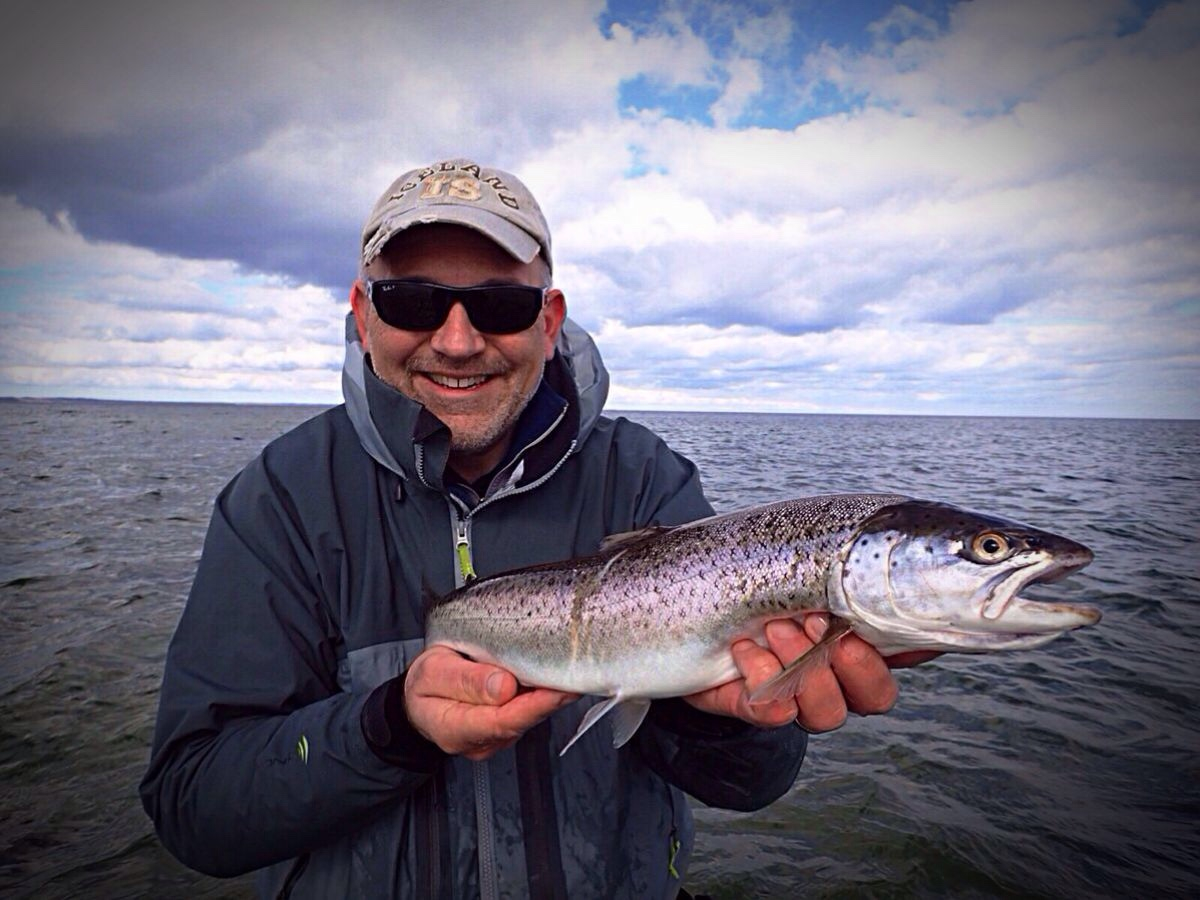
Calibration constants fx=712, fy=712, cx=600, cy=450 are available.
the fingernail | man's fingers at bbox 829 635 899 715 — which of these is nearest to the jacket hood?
the fingernail

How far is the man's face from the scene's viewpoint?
2967 mm

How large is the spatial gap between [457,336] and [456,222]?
0.47 m

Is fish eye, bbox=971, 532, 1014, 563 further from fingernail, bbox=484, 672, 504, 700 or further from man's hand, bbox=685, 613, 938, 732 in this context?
fingernail, bbox=484, 672, 504, 700

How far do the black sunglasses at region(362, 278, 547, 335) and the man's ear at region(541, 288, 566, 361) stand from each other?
1.29 ft

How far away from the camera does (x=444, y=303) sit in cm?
296

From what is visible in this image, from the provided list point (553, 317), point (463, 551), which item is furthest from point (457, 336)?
point (463, 551)

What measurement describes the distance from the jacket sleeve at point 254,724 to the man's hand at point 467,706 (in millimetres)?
175

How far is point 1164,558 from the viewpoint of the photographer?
13.8m

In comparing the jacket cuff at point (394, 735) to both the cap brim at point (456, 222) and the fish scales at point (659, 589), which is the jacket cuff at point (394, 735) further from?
the cap brim at point (456, 222)

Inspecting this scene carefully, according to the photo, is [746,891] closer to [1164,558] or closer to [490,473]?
[490,473]

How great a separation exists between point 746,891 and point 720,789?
2954mm

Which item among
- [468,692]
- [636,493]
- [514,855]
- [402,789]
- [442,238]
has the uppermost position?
[442,238]

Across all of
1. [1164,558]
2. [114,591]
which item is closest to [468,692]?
[114,591]

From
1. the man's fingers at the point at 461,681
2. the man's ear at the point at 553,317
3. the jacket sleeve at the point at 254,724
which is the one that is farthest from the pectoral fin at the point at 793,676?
the man's ear at the point at 553,317
